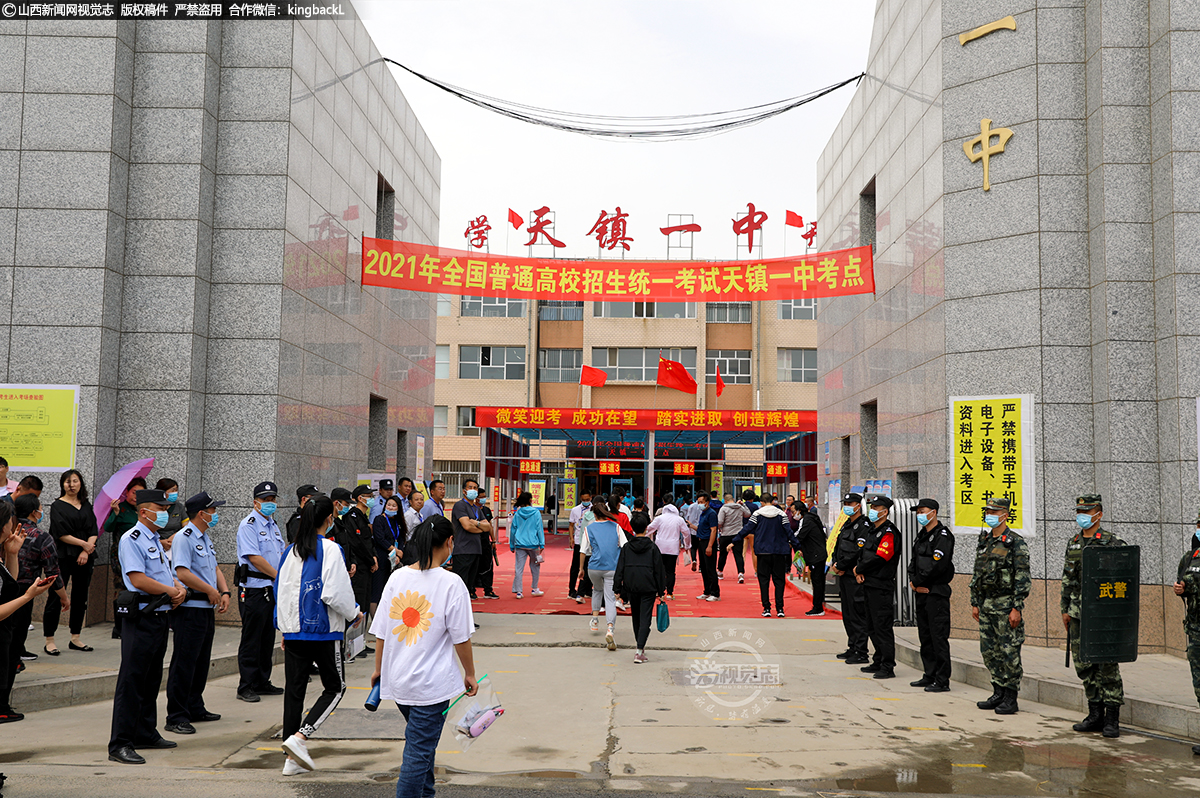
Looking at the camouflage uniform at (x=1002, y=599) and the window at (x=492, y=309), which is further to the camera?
the window at (x=492, y=309)

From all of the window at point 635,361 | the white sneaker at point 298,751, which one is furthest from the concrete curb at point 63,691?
the window at point 635,361

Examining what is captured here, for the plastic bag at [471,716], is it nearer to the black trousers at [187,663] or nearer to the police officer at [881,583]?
the black trousers at [187,663]

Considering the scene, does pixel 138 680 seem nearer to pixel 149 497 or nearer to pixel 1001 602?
pixel 149 497

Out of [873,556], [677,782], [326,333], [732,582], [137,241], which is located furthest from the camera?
[732,582]

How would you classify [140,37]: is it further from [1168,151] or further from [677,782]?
[1168,151]

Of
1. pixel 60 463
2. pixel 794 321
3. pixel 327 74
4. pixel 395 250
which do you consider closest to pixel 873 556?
pixel 395 250

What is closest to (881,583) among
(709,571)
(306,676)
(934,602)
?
(934,602)

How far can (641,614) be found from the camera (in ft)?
33.3

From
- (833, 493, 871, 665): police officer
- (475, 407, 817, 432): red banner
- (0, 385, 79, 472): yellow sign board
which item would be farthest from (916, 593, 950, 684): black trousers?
(475, 407, 817, 432): red banner

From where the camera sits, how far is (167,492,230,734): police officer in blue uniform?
7035 mm

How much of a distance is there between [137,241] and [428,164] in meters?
9.70

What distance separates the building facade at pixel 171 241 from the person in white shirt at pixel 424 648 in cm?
743

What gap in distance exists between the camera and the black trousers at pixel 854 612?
10123 millimetres

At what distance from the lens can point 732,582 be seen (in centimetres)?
1958
